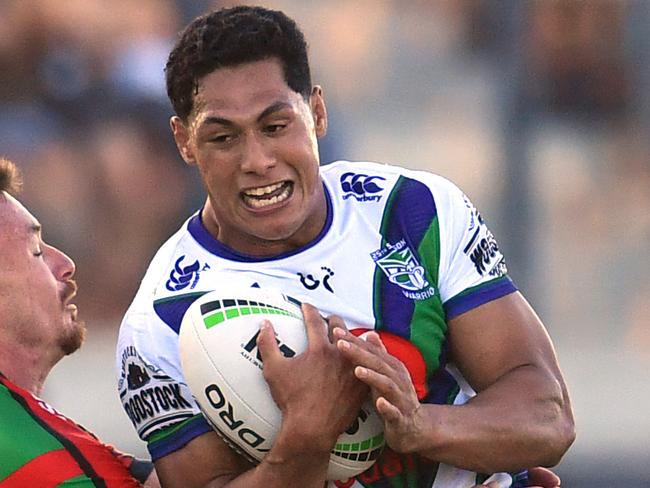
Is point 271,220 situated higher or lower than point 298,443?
higher

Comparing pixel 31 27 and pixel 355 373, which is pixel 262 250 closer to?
pixel 355 373

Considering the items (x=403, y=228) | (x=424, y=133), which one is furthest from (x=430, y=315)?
(x=424, y=133)

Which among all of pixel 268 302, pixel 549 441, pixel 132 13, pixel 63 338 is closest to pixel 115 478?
pixel 63 338

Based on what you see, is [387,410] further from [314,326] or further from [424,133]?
[424,133]

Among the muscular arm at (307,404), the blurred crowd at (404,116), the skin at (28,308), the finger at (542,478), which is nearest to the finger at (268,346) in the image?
the muscular arm at (307,404)

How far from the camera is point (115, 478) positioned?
3.48m

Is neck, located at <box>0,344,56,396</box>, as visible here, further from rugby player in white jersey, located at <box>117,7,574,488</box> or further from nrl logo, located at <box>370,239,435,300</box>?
nrl logo, located at <box>370,239,435,300</box>

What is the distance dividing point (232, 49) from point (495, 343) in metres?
0.86

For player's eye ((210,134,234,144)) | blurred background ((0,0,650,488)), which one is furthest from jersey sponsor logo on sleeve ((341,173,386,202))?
blurred background ((0,0,650,488))

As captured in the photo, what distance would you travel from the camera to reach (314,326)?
309 cm

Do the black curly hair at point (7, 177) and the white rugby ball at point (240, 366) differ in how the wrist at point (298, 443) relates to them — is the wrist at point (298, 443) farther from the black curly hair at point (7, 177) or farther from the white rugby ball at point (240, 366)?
the black curly hair at point (7, 177)

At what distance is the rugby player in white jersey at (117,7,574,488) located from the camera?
3.23 meters

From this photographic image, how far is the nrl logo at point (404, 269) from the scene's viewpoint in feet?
11.0

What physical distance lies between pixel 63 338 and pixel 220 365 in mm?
770
